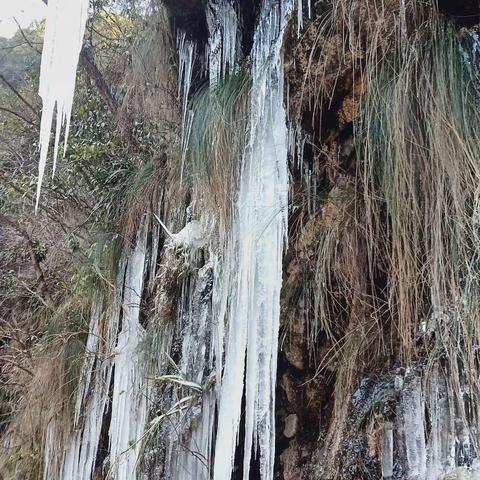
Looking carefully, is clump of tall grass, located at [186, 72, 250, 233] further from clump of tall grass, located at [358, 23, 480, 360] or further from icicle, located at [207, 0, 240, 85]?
clump of tall grass, located at [358, 23, 480, 360]

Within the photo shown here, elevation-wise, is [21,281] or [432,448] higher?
[21,281]

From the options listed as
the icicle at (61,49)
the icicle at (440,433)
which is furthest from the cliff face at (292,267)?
the icicle at (61,49)

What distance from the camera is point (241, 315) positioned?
1.90 metres

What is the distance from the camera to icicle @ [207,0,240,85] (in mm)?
2365

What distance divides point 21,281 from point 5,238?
49cm

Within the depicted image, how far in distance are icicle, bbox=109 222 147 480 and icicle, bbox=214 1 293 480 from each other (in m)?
0.63

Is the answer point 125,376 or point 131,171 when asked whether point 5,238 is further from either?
point 125,376

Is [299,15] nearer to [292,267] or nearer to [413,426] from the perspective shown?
Answer: [292,267]

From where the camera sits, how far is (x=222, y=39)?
2.43m

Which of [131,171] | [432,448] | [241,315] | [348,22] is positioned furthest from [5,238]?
[432,448]

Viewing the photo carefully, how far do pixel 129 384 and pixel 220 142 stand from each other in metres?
1.16

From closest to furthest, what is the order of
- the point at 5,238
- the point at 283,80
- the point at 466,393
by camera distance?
the point at 466,393, the point at 283,80, the point at 5,238

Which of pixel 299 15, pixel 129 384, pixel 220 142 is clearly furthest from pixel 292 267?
pixel 129 384

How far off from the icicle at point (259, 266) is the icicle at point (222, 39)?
0.24 m
